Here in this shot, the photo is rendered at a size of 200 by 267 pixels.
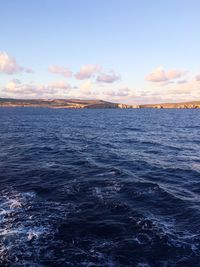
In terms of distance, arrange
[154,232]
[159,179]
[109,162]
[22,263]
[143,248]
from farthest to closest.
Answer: [109,162] < [159,179] < [154,232] < [143,248] < [22,263]

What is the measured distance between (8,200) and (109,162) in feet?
64.9

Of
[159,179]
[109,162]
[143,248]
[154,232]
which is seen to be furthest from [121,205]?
[109,162]

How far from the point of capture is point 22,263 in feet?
56.9

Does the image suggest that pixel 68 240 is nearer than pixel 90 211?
Yes

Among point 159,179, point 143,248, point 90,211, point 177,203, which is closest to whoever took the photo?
point 143,248

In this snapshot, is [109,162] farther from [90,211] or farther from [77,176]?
[90,211]

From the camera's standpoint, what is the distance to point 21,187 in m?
31.6

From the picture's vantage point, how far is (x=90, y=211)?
25094 mm

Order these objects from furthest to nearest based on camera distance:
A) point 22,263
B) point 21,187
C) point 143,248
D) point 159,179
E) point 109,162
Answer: point 109,162
point 159,179
point 21,187
point 143,248
point 22,263

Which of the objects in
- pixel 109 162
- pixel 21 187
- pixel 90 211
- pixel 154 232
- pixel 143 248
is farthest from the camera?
pixel 109 162

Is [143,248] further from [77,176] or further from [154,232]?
[77,176]

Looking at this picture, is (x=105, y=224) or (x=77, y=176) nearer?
(x=105, y=224)

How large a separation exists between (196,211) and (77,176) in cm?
1599

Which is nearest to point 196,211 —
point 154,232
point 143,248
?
point 154,232
